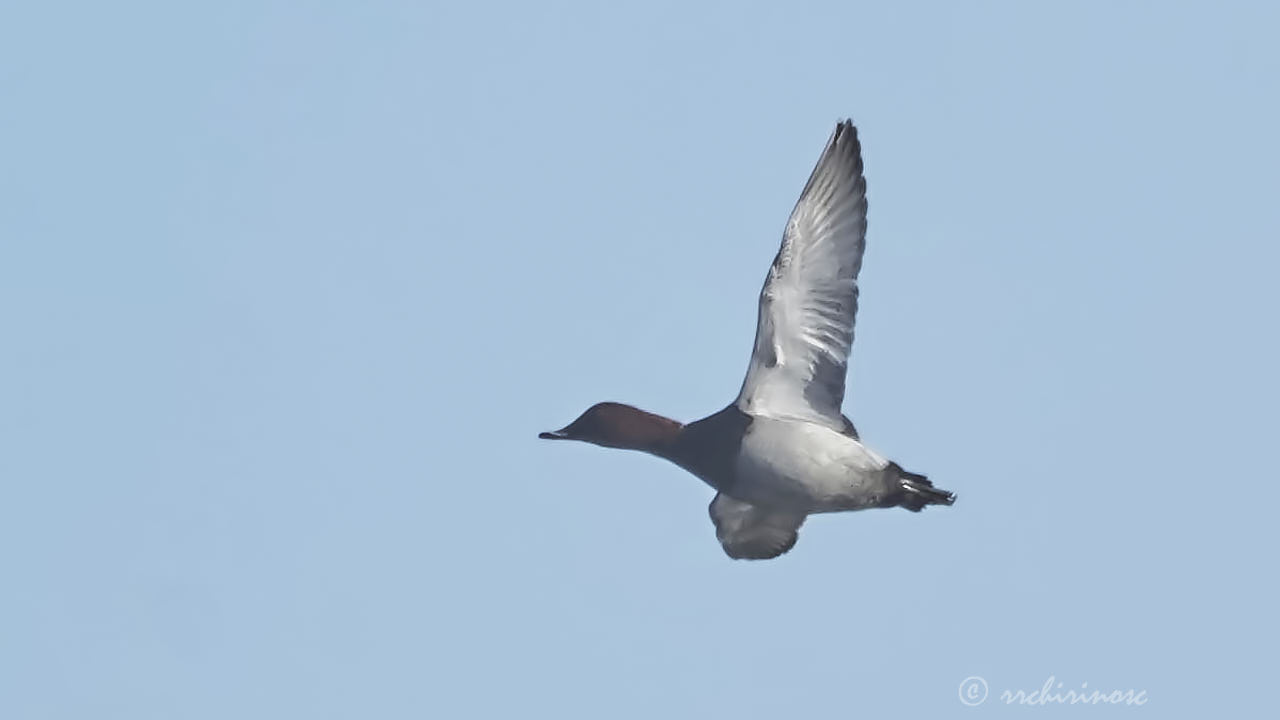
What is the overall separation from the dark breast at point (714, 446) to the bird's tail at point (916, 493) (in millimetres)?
1544

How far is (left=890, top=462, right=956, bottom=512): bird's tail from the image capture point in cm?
1920

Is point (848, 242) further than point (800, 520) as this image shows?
No

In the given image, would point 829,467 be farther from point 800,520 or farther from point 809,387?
point 800,520

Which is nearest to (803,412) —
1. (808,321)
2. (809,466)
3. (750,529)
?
(809,466)

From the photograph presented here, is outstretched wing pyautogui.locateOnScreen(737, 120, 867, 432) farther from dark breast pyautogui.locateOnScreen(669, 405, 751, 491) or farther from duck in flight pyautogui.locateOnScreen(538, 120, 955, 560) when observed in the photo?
dark breast pyautogui.locateOnScreen(669, 405, 751, 491)

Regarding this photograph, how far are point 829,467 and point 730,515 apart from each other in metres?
2.86

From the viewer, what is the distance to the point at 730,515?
2173 centimetres

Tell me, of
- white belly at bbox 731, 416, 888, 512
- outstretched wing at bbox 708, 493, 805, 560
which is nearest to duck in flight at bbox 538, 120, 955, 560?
white belly at bbox 731, 416, 888, 512

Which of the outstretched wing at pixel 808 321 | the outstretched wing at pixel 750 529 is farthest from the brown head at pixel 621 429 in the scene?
the outstretched wing at pixel 750 529

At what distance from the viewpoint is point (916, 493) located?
63.1ft

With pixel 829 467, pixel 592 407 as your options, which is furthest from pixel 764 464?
pixel 592 407

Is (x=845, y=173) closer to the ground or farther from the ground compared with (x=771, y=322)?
farther from the ground

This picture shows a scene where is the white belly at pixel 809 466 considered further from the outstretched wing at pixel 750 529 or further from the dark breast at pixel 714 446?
the outstretched wing at pixel 750 529

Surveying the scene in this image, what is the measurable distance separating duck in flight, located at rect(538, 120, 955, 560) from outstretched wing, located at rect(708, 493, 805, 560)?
161 cm
